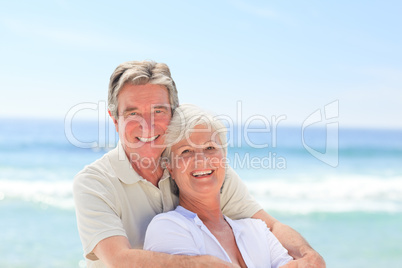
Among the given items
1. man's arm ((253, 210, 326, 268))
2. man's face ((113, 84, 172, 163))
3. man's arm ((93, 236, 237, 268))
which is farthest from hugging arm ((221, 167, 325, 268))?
man's arm ((93, 236, 237, 268))

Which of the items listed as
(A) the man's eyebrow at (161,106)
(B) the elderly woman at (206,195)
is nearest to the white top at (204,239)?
(B) the elderly woman at (206,195)

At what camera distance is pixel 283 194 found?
1193cm

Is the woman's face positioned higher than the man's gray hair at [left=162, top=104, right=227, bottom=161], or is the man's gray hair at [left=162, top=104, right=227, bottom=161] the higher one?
the man's gray hair at [left=162, top=104, right=227, bottom=161]

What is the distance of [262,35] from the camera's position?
2458cm

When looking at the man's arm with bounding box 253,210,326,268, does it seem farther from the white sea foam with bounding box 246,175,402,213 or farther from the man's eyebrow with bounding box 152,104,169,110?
the white sea foam with bounding box 246,175,402,213

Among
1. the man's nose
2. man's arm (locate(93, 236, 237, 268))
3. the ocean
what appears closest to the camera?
man's arm (locate(93, 236, 237, 268))

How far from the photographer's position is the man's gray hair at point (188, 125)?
2.50 metres

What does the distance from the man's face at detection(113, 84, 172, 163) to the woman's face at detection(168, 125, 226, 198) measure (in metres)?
0.16

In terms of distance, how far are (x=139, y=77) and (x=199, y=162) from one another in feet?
2.14

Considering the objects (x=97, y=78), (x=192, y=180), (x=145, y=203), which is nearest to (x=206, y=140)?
(x=192, y=180)

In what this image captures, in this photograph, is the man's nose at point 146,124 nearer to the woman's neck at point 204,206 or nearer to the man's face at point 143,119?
the man's face at point 143,119

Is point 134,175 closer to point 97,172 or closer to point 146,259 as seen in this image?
point 97,172

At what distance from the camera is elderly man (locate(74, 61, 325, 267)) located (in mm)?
2291

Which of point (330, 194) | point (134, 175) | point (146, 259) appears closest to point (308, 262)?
point (146, 259)
